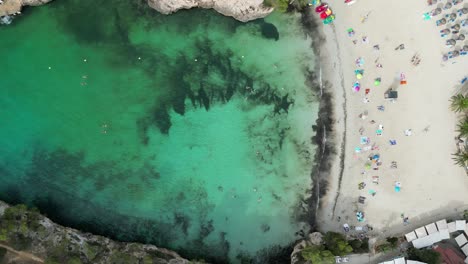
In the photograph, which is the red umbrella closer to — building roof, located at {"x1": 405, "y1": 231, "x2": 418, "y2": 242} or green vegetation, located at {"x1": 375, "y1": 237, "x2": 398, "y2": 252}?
green vegetation, located at {"x1": 375, "y1": 237, "x2": 398, "y2": 252}

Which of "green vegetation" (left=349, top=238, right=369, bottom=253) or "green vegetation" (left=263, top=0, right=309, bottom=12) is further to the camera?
"green vegetation" (left=349, top=238, right=369, bottom=253)

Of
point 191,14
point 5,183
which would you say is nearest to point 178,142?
point 191,14

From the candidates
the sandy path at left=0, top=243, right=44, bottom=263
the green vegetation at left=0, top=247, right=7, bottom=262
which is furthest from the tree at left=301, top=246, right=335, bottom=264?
the green vegetation at left=0, top=247, right=7, bottom=262

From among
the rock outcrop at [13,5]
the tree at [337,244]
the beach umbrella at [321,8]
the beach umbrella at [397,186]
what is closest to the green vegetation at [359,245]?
the tree at [337,244]

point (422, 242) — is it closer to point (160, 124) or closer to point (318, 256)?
point (318, 256)

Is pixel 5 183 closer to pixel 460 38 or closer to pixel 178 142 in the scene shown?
pixel 178 142

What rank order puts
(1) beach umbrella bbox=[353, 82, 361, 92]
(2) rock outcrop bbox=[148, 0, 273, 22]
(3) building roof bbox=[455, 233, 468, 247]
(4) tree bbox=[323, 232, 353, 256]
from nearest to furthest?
(4) tree bbox=[323, 232, 353, 256]
(2) rock outcrop bbox=[148, 0, 273, 22]
(3) building roof bbox=[455, 233, 468, 247]
(1) beach umbrella bbox=[353, 82, 361, 92]

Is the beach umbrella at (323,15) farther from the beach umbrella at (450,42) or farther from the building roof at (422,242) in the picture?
the building roof at (422,242)
